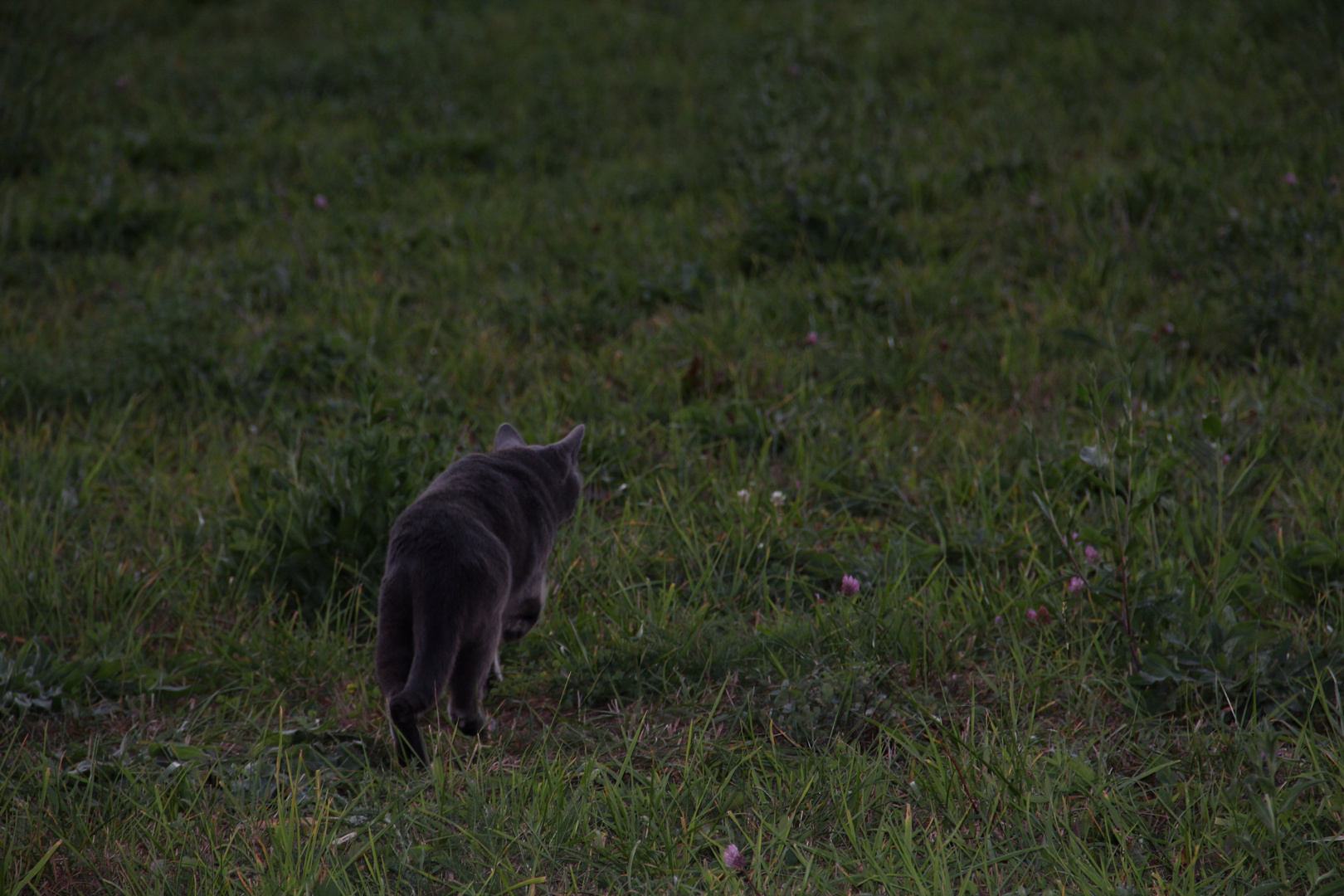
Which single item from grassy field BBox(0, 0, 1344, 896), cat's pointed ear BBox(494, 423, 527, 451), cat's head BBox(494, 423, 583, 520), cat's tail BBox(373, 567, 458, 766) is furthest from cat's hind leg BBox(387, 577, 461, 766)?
cat's pointed ear BBox(494, 423, 527, 451)

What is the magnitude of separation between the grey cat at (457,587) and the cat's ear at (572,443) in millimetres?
184

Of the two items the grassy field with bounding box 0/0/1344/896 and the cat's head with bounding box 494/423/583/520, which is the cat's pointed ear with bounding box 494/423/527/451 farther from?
the grassy field with bounding box 0/0/1344/896

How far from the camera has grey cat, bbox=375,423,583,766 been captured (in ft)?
7.79

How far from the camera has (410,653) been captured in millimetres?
2512

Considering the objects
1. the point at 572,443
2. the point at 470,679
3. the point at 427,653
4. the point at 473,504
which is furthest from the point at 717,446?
the point at 427,653

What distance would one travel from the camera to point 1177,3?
8047mm

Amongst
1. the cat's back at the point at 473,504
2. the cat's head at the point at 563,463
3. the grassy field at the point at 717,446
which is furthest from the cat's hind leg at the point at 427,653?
the cat's head at the point at 563,463

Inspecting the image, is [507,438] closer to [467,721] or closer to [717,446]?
[467,721]

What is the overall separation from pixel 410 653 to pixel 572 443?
859 millimetres

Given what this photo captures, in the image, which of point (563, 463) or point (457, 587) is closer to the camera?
point (457, 587)

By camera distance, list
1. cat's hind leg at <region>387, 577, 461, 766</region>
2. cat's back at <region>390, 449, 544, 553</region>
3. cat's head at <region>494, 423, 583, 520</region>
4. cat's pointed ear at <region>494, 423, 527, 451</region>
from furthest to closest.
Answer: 1. cat's pointed ear at <region>494, 423, 527, 451</region>
2. cat's head at <region>494, 423, 583, 520</region>
3. cat's back at <region>390, 449, 544, 553</region>
4. cat's hind leg at <region>387, 577, 461, 766</region>

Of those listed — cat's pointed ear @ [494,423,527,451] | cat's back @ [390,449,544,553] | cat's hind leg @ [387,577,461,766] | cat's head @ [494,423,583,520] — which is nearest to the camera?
cat's hind leg @ [387,577,461,766]

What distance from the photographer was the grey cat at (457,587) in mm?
2373

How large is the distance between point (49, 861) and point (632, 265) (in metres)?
3.99
